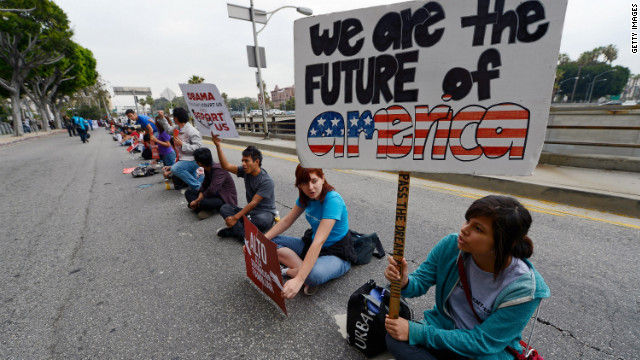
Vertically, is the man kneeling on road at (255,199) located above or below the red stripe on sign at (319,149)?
below

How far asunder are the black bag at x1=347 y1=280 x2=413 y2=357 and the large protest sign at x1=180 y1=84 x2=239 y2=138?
2944 mm

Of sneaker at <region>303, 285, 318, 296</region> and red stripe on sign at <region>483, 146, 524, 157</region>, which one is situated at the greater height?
red stripe on sign at <region>483, 146, 524, 157</region>

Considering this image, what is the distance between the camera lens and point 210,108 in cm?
387

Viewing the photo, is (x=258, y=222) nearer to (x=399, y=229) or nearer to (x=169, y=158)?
(x=399, y=229)

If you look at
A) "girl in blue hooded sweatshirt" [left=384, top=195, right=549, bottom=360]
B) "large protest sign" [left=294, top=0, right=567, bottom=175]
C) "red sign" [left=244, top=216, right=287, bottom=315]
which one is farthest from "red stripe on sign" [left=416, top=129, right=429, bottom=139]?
"red sign" [left=244, top=216, right=287, bottom=315]

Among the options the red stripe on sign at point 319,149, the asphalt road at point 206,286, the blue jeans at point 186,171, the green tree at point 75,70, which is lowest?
the asphalt road at point 206,286

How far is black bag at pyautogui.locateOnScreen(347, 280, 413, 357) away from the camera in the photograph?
1.62m

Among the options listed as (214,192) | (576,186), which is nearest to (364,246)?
(214,192)

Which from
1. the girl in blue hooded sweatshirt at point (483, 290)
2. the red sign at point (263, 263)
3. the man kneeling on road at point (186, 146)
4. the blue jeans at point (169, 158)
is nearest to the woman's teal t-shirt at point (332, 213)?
the red sign at point (263, 263)

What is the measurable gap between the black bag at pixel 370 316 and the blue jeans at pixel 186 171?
14.4 feet

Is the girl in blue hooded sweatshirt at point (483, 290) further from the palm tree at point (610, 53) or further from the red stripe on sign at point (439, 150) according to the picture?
the palm tree at point (610, 53)

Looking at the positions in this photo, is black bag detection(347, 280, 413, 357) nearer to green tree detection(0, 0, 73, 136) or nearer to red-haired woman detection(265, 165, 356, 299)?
red-haired woman detection(265, 165, 356, 299)

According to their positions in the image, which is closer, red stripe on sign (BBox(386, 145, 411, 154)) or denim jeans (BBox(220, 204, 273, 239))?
red stripe on sign (BBox(386, 145, 411, 154))

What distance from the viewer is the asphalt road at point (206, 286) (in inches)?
75.0
